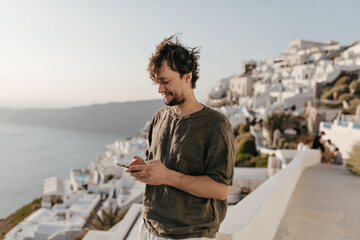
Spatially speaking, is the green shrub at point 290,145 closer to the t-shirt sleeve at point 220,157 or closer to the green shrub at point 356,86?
the green shrub at point 356,86

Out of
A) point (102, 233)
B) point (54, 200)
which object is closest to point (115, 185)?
point (54, 200)

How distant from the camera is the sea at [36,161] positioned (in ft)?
117

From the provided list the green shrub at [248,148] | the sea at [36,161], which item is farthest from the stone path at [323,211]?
the sea at [36,161]

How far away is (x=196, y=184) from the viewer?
1.14 m

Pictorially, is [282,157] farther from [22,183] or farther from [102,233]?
[22,183]

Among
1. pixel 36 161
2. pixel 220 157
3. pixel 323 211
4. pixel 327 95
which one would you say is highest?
pixel 327 95

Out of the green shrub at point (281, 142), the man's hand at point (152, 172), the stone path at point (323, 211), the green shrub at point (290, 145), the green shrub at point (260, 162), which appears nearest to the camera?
the man's hand at point (152, 172)

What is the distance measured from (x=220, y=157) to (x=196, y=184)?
14 cm

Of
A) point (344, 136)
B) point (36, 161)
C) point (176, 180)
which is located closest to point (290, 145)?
point (344, 136)

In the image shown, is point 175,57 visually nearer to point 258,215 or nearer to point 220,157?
point 220,157

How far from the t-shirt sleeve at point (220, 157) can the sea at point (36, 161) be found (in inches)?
1341

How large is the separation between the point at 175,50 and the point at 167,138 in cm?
39

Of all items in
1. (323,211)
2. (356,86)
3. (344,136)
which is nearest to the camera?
(323,211)

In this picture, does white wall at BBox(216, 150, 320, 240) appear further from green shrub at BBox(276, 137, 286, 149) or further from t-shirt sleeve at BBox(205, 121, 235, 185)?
green shrub at BBox(276, 137, 286, 149)
